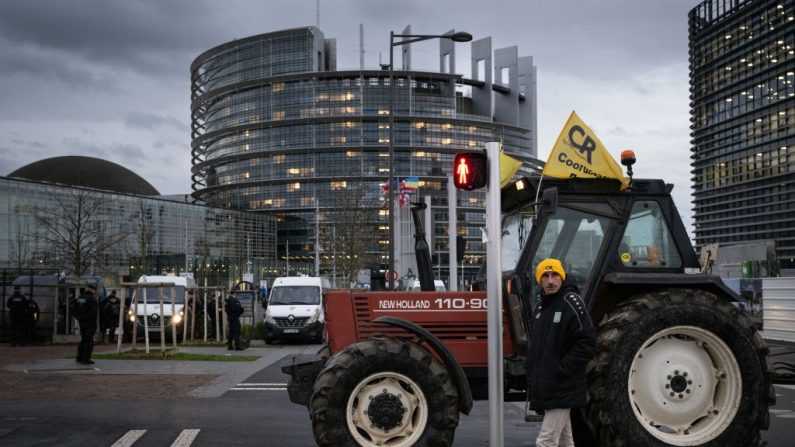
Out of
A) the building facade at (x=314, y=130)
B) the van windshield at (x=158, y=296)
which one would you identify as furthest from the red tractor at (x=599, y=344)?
the building facade at (x=314, y=130)

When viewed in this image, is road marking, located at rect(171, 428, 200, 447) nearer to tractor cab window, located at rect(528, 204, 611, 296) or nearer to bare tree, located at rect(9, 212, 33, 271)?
tractor cab window, located at rect(528, 204, 611, 296)

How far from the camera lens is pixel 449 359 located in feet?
20.8

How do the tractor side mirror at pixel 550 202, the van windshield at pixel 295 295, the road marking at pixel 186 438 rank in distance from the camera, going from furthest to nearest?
the van windshield at pixel 295 295 < the road marking at pixel 186 438 < the tractor side mirror at pixel 550 202

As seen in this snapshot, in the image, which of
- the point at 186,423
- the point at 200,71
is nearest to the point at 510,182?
the point at 186,423

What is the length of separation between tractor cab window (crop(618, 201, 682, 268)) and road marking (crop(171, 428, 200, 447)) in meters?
5.03

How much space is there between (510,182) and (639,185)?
3.94 feet

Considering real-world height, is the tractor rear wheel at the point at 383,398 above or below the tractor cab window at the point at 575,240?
below

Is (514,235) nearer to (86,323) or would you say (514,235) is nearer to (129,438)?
(129,438)

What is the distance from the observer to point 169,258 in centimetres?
9738

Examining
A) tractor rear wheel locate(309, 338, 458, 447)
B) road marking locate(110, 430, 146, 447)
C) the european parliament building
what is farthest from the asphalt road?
the european parliament building

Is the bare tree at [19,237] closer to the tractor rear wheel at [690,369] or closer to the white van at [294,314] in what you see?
the white van at [294,314]

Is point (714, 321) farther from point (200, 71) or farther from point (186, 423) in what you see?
point (200, 71)

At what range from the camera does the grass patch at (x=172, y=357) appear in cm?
1823

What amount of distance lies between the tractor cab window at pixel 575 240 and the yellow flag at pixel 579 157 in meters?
0.30
